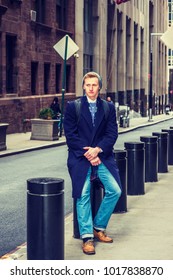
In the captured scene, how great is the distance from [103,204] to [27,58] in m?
27.3

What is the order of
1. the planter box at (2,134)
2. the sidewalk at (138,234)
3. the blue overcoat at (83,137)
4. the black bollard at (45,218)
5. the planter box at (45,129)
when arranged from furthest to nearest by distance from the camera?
the planter box at (45,129) < the planter box at (2,134) < the blue overcoat at (83,137) < the sidewalk at (138,234) < the black bollard at (45,218)

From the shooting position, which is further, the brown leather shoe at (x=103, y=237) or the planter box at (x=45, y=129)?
the planter box at (x=45, y=129)

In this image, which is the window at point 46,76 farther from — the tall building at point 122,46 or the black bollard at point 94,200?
the black bollard at point 94,200

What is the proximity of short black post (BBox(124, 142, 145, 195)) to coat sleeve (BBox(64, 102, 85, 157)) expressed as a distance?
12.5 feet

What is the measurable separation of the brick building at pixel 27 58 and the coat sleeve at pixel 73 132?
2244 cm

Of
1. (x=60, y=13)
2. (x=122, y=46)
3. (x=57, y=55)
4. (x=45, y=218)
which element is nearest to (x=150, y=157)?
(x=45, y=218)

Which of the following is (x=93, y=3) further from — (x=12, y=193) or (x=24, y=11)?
(x=12, y=193)

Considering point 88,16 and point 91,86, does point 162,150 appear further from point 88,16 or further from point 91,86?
point 88,16

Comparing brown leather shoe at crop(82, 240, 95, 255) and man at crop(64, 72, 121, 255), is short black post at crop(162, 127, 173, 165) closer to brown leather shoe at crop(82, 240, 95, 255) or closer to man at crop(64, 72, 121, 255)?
man at crop(64, 72, 121, 255)

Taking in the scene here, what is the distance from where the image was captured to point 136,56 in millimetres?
71062

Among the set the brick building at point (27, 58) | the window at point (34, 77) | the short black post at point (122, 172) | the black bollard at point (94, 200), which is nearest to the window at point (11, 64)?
the brick building at point (27, 58)

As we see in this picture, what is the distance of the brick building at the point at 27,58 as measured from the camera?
1223 inches

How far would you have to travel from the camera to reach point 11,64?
107 feet
